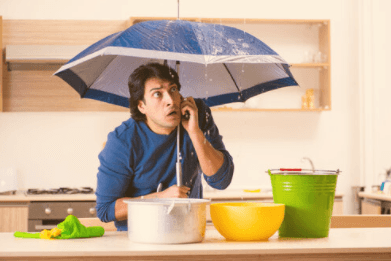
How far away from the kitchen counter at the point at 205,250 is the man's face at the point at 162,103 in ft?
1.64

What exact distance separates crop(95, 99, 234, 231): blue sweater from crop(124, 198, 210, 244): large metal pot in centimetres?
34

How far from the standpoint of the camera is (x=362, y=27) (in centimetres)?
464

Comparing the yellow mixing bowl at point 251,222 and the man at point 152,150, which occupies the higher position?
the man at point 152,150

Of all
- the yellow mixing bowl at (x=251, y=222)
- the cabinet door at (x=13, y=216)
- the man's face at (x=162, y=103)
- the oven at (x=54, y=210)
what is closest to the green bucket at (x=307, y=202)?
the yellow mixing bowl at (x=251, y=222)

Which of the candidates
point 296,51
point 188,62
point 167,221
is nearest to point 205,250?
point 167,221

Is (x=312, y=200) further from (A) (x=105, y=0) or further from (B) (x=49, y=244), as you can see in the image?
(A) (x=105, y=0)

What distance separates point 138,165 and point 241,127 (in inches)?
112

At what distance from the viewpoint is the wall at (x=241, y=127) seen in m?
4.51

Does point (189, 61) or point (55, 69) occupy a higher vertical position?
point (55, 69)

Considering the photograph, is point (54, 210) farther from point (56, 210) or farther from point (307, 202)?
point (307, 202)

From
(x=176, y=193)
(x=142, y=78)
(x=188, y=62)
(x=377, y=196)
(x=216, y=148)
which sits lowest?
(x=377, y=196)

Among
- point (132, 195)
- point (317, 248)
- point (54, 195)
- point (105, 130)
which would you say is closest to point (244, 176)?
point (105, 130)

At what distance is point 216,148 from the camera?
6.48ft

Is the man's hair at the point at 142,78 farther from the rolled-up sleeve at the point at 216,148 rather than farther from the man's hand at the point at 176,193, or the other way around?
the man's hand at the point at 176,193
